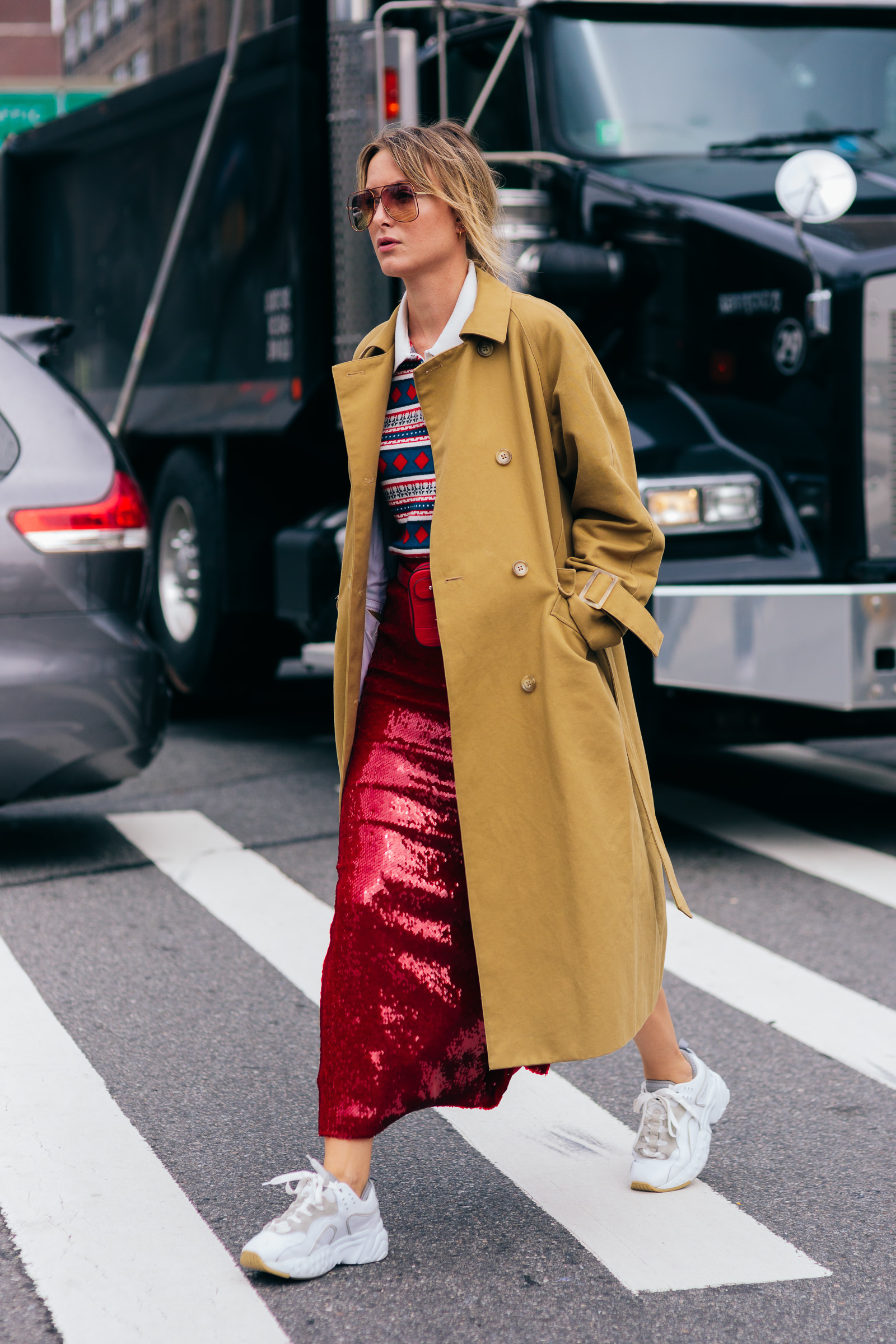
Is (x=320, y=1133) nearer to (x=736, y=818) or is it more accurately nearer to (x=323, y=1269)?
(x=323, y=1269)

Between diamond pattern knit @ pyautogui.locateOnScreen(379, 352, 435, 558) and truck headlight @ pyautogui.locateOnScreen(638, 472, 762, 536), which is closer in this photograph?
diamond pattern knit @ pyautogui.locateOnScreen(379, 352, 435, 558)

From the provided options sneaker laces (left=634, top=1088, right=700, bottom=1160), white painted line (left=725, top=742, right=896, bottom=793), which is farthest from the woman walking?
white painted line (left=725, top=742, right=896, bottom=793)

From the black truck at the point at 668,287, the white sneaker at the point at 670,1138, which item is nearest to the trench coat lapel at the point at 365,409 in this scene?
the white sneaker at the point at 670,1138

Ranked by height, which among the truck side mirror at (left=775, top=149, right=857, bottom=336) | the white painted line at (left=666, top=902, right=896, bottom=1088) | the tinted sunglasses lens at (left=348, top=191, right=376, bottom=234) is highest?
the truck side mirror at (left=775, top=149, right=857, bottom=336)

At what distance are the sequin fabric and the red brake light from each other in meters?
3.64

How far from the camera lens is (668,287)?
6406mm

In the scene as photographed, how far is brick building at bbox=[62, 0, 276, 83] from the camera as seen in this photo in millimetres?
8359

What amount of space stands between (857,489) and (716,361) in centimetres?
65

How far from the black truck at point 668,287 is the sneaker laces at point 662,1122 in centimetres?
240

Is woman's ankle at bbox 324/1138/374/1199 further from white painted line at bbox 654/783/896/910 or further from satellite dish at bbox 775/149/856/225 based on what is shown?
satellite dish at bbox 775/149/856/225

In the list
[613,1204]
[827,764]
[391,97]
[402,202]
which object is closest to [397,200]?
[402,202]

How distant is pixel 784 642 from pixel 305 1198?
3.14m

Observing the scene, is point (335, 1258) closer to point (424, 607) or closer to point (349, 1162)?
point (349, 1162)

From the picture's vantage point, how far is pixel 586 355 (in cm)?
324
